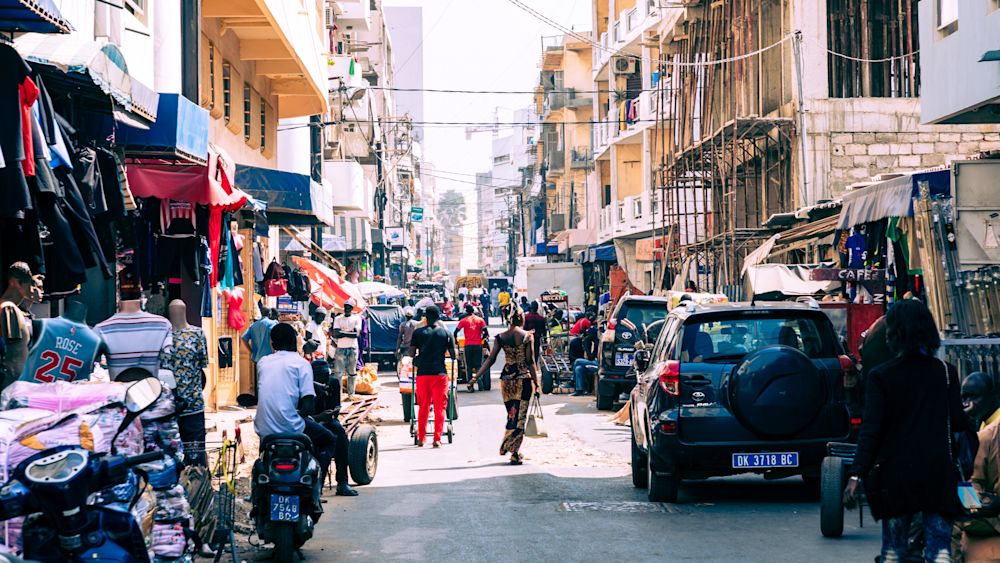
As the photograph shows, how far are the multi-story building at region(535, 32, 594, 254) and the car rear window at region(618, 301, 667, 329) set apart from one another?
4260cm

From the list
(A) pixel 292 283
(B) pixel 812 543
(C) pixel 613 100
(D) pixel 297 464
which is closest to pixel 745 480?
(B) pixel 812 543

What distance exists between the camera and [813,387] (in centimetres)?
1078

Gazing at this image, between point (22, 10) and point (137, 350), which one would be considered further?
point (137, 350)

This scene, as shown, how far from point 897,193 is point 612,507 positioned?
5.88 metres

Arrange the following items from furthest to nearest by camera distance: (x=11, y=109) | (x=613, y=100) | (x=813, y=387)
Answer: (x=613, y=100) < (x=813, y=387) < (x=11, y=109)

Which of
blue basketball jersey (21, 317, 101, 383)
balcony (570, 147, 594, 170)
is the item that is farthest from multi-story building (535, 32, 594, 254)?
blue basketball jersey (21, 317, 101, 383)

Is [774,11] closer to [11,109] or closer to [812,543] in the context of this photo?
[812,543]

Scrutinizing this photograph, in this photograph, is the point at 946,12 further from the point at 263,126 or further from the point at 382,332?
the point at 382,332

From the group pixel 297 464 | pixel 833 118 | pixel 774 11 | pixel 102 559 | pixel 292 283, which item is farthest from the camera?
pixel 774 11

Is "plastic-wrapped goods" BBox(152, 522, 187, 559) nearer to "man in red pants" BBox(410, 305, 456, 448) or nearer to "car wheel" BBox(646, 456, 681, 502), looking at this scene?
"car wheel" BBox(646, 456, 681, 502)

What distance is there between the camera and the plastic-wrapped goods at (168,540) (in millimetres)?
7137

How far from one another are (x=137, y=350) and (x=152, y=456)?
4.12 m

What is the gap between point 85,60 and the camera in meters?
9.16

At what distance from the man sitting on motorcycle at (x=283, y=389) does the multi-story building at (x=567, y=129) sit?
184ft
